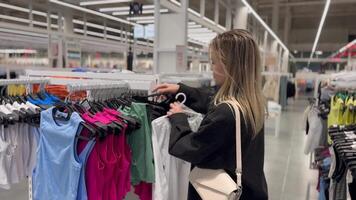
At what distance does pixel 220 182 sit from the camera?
4.85ft

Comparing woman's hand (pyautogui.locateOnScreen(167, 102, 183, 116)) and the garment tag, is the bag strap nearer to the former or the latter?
woman's hand (pyautogui.locateOnScreen(167, 102, 183, 116))

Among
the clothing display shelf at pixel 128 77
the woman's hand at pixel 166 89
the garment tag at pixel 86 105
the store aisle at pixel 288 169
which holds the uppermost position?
the clothing display shelf at pixel 128 77

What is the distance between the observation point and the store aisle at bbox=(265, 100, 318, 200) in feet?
13.8

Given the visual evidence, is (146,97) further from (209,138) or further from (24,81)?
(24,81)

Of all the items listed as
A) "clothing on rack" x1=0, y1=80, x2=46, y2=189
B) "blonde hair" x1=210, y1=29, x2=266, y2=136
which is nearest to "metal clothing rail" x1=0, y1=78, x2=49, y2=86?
"clothing on rack" x1=0, y1=80, x2=46, y2=189

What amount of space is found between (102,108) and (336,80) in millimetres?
2943

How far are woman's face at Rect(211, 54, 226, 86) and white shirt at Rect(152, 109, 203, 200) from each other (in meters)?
0.32

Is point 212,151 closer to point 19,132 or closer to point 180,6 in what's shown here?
point 19,132

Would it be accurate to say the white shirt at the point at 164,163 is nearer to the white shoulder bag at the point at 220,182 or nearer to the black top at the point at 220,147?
the black top at the point at 220,147

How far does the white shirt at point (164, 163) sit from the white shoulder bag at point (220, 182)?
0.80 feet

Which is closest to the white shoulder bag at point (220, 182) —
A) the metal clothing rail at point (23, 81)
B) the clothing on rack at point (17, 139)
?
the clothing on rack at point (17, 139)

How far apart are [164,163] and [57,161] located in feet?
1.85

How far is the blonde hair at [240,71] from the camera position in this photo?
1.48 m

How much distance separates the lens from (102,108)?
6.01 ft
